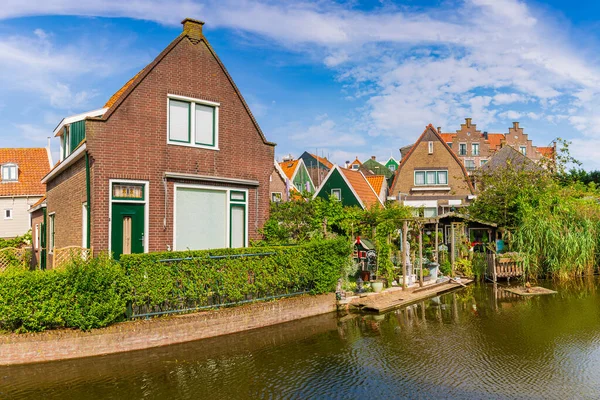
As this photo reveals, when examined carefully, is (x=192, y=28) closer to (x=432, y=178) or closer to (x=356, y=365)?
(x=356, y=365)

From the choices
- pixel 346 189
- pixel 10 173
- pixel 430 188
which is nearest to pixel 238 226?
pixel 346 189

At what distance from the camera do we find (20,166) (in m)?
35.0

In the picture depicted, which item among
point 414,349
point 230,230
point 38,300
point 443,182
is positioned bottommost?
point 414,349

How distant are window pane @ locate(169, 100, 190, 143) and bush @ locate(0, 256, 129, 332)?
203 inches

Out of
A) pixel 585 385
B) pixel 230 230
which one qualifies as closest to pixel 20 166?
pixel 230 230

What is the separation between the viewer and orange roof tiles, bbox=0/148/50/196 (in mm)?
33688

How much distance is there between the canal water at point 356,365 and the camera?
25.0 ft

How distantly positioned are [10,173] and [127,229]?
27273 millimetres

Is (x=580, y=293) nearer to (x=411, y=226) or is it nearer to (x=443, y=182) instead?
(x=411, y=226)

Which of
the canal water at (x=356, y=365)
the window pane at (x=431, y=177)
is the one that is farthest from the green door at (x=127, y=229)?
the window pane at (x=431, y=177)

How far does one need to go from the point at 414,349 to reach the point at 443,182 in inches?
1246

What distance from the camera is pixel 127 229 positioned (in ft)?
42.0

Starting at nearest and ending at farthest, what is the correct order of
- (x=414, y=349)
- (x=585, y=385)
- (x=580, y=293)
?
1. (x=585, y=385)
2. (x=414, y=349)
3. (x=580, y=293)

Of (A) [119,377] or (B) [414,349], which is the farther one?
(B) [414,349]
